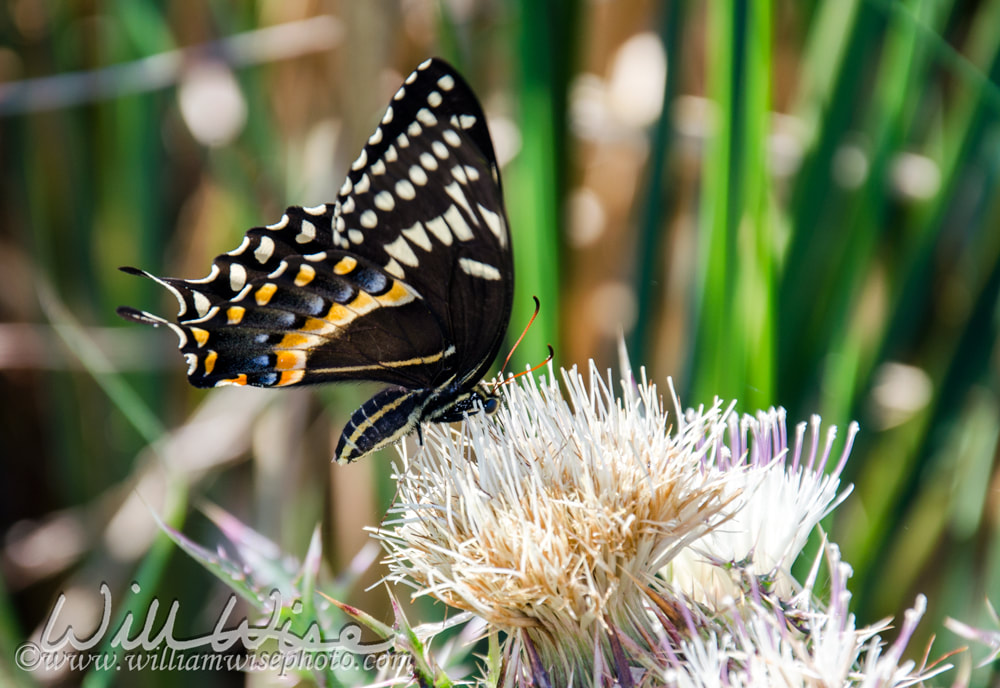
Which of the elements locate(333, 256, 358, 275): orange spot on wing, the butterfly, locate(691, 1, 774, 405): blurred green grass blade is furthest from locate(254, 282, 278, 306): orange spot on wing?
locate(691, 1, 774, 405): blurred green grass blade

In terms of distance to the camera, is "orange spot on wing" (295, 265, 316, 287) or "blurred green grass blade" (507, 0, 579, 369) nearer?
"orange spot on wing" (295, 265, 316, 287)

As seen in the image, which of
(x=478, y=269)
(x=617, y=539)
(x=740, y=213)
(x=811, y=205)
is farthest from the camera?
(x=811, y=205)

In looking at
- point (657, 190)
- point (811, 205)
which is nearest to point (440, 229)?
point (657, 190)

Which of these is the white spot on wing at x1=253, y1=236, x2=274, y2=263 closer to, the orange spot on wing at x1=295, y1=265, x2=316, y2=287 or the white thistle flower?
the orange spot on wing at x1=295, y1=265, x2=316, y2=287

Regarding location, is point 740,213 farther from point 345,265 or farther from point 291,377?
point 291,377

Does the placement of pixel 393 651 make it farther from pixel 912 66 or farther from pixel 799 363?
pixel 912 66

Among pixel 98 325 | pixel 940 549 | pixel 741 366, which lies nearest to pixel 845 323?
pixel 741 366

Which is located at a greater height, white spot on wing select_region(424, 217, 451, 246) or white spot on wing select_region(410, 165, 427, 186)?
white spot on wing select_region(410, 165, 427, 186)
